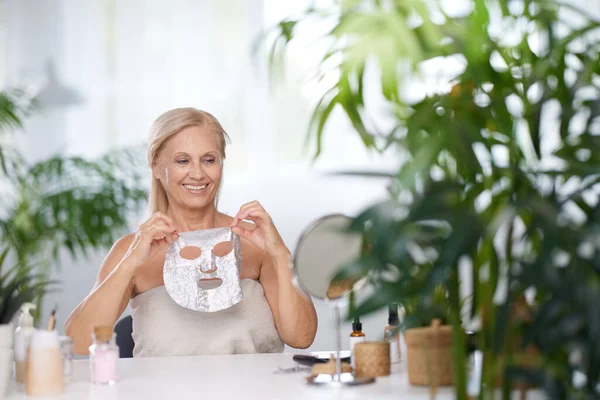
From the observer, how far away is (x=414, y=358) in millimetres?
1618

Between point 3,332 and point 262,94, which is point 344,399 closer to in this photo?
point 3,332

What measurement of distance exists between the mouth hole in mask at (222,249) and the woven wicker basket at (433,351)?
950 millimetres

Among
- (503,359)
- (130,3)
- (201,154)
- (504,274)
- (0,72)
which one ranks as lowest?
(503,359)

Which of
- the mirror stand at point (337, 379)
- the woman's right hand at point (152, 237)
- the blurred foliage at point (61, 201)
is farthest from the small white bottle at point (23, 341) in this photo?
the blurred foliage at point (61, 201)

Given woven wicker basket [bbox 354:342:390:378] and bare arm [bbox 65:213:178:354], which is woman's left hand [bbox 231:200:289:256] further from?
woven wicker basket [bbox 354:342:390:378]

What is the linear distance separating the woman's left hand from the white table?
17.0 inches

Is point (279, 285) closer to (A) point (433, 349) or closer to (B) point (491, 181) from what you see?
(A) point (433, 349)

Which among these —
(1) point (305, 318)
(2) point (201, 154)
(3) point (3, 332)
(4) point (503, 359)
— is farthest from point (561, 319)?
(2) point (201, 154)

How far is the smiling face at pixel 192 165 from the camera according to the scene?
2.63 m

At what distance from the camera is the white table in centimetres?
158

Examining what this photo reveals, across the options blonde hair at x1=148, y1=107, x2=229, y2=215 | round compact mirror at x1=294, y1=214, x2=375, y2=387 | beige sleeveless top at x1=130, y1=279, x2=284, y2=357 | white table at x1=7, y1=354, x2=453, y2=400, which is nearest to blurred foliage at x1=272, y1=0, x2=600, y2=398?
white table at x1=7, y1=354, x2=453, y2=400

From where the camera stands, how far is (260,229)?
7.93 ft

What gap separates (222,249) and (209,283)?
0.37 ft

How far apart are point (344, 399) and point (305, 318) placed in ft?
3.35
